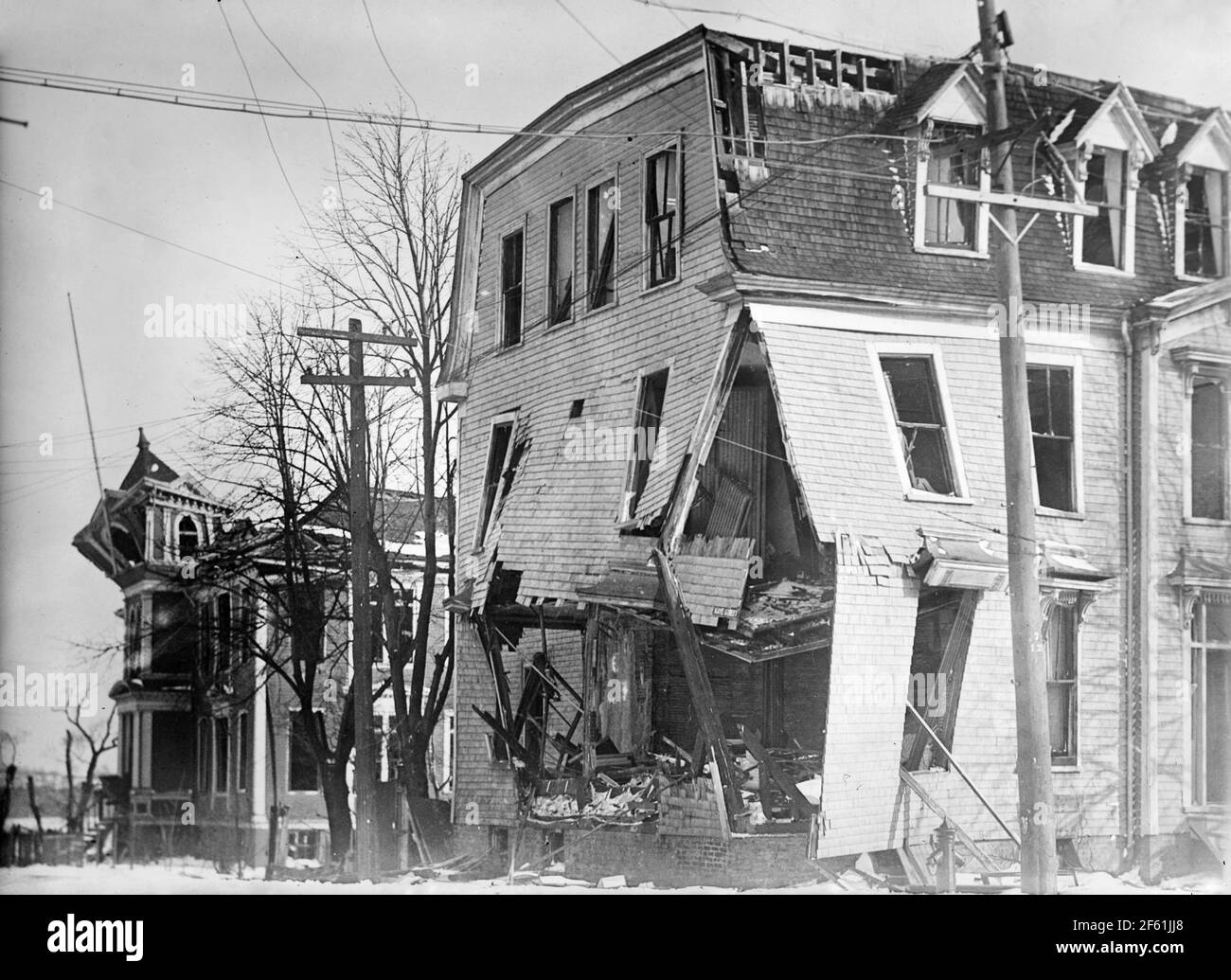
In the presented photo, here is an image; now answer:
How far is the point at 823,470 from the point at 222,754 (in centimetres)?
311

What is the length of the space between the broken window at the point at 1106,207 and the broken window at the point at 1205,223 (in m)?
0.36

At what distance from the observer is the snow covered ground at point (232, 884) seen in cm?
621

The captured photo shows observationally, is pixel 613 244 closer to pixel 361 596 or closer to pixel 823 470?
pixel 823 470

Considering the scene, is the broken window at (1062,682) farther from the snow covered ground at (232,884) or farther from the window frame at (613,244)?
the window frame at (613,244)

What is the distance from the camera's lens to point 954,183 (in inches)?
254

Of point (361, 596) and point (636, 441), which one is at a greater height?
point (636, 441)

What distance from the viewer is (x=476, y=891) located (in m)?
6.28

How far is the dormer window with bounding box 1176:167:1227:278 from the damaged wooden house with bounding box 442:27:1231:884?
0.02m

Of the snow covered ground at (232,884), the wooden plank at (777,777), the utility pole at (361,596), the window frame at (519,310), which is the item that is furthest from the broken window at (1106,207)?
the utility pole at (361,596)

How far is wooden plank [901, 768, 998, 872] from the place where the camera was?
607 cm

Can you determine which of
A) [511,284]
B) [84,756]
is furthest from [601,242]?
[84,756]

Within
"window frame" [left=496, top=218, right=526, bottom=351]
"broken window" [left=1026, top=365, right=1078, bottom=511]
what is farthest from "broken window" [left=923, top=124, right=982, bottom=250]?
"window frame" [left=496, top=218, right=526, bottom=351]
